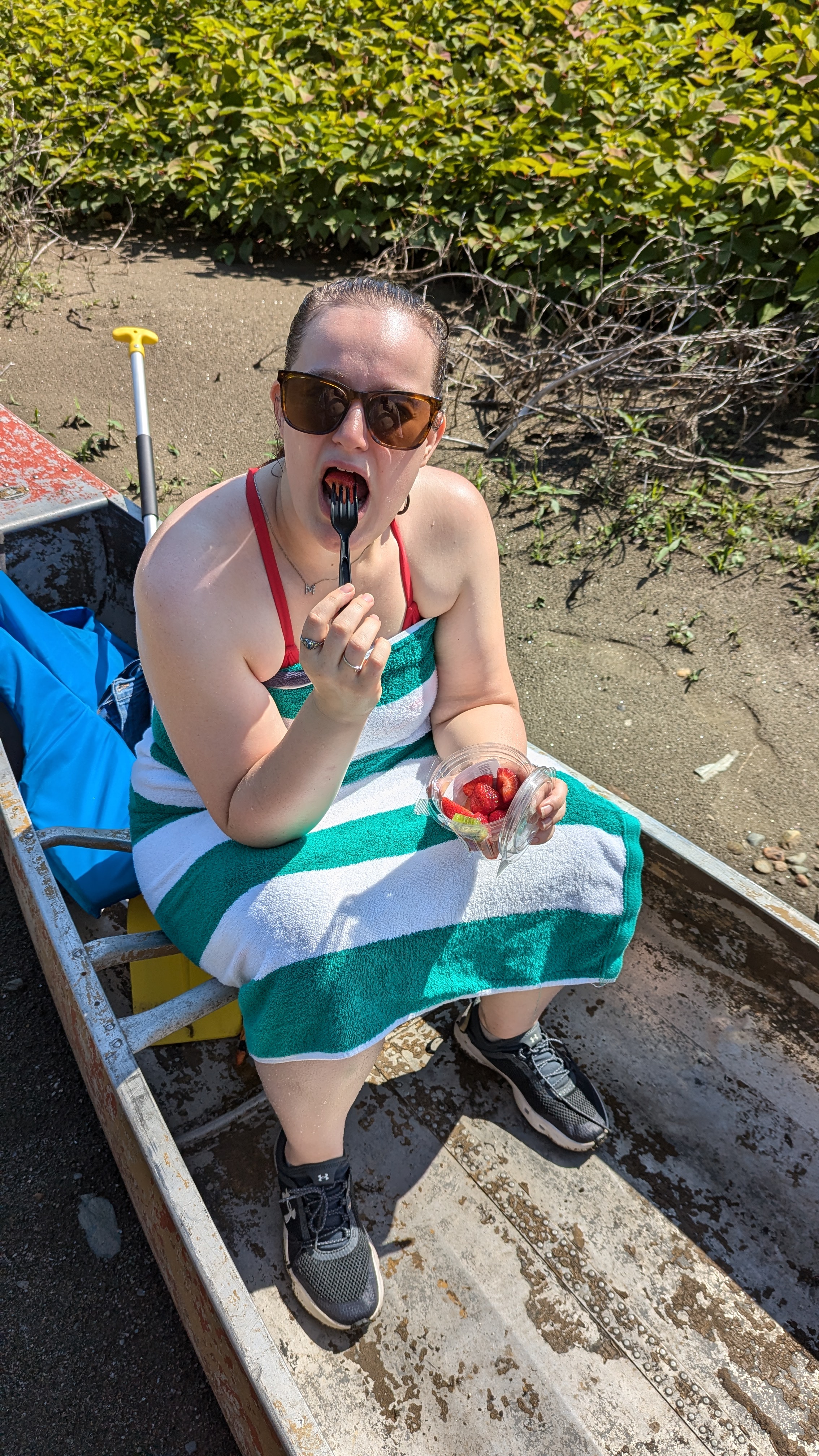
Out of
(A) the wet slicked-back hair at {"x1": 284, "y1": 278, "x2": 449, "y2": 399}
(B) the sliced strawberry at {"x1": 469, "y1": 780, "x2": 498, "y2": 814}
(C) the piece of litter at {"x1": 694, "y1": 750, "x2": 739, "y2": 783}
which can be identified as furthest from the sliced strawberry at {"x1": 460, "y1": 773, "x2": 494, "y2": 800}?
(C) the piece of litter at {"x1": 694, "y1": 750, "x2": 739, "y2": 783}

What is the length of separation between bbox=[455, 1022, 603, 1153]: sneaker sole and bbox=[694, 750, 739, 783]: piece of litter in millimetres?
1542

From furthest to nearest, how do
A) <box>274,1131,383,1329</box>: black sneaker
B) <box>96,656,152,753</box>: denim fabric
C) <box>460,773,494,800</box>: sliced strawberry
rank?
<box>96,656,152,753</box>: denim fabric, <box>460,773,494,800</box>: sliced strawberry, <box>274,1131,383,1329</box>: black sneaker

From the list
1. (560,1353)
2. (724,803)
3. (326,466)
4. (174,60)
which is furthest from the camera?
(174,60)

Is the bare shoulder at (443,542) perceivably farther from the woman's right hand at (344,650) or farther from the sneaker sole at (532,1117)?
the sneaker sole at (532,1117)

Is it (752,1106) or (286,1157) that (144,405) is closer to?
(286,1157)

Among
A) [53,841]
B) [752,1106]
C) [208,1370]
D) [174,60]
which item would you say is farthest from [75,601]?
[174,60]

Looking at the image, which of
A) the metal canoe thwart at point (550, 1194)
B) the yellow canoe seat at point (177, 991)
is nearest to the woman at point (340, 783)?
the metal canoe thwart at point (550, 1194)

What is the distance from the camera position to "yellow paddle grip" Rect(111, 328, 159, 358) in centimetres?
287

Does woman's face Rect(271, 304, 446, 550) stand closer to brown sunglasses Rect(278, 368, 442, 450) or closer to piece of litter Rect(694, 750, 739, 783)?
brown sunglasses Rect(278, 368, 442, 450)

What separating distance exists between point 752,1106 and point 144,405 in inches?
102

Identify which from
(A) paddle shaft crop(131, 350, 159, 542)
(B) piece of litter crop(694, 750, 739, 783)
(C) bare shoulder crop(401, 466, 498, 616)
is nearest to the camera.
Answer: (C) bare shoulder crop(401, 466, 498, 616)

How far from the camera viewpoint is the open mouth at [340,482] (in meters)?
1.58

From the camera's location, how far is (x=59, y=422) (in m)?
5.13

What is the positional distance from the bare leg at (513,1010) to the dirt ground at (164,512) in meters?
0.91
